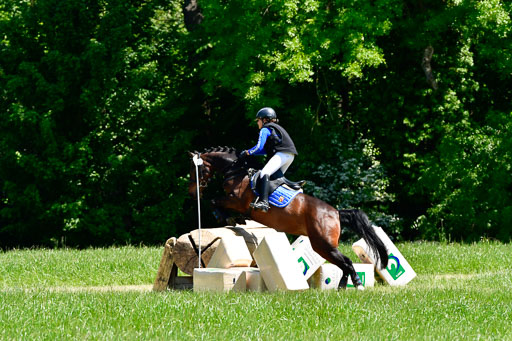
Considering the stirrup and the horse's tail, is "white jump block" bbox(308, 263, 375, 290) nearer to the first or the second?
the horse's tail

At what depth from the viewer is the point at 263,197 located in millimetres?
11727

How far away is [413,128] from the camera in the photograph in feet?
90.5

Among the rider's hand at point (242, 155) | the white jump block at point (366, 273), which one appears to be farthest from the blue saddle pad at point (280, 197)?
the white jump block at point (366, 273)

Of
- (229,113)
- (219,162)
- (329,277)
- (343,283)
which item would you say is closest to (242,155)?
(219,162)

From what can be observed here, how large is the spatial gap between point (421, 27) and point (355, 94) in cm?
457

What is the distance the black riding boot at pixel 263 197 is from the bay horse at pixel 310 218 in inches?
7.3

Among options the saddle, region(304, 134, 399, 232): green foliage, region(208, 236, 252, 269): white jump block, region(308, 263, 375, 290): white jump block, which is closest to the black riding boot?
the saddle

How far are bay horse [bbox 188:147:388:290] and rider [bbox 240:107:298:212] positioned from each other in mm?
242

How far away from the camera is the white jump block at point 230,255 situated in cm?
1174

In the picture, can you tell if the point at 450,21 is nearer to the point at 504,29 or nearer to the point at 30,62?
the point at 504,29

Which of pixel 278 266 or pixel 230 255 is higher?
pixel 278 266

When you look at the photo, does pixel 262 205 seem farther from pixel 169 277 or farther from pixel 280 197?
pixel 169 277

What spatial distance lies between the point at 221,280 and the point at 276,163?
6.69 ft

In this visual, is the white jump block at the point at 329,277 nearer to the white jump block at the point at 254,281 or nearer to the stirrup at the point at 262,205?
the white jump block at the point at 254,281
